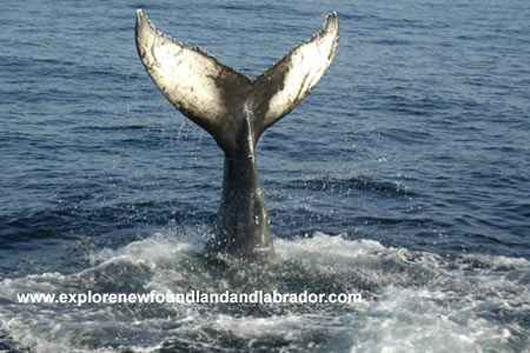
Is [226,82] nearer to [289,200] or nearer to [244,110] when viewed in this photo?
[244,110]

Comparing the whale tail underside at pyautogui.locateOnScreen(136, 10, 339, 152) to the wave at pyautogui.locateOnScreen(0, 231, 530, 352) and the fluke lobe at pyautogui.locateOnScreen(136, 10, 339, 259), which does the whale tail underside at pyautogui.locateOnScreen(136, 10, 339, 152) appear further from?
the wave at pyautogui.locateOnScreen(0, 231, 530, 352)

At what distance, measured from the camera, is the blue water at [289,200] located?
9242mm

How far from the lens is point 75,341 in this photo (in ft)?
28.9

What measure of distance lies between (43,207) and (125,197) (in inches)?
48.9

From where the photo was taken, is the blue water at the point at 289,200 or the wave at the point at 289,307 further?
the blue water at the point at 289,200

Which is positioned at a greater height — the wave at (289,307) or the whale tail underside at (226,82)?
the whale tail underside at (226,82)

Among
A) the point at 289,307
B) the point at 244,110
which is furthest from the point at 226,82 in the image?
the point at 289,307

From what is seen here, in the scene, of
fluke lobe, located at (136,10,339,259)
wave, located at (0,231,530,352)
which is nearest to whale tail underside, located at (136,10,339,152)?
fluke lobe, located at (136,10,339,259)

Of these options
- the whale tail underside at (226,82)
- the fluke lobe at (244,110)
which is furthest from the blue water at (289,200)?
the whale tail underside at (226,82)

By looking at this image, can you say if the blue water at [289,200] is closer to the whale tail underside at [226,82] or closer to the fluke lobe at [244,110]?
the fluke lobe at [244,110]

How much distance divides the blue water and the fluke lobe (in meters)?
0.44

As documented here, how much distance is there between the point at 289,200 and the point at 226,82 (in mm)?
4550

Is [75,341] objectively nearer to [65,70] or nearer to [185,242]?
[185,242]

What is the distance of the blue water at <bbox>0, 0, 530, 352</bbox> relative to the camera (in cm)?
924
